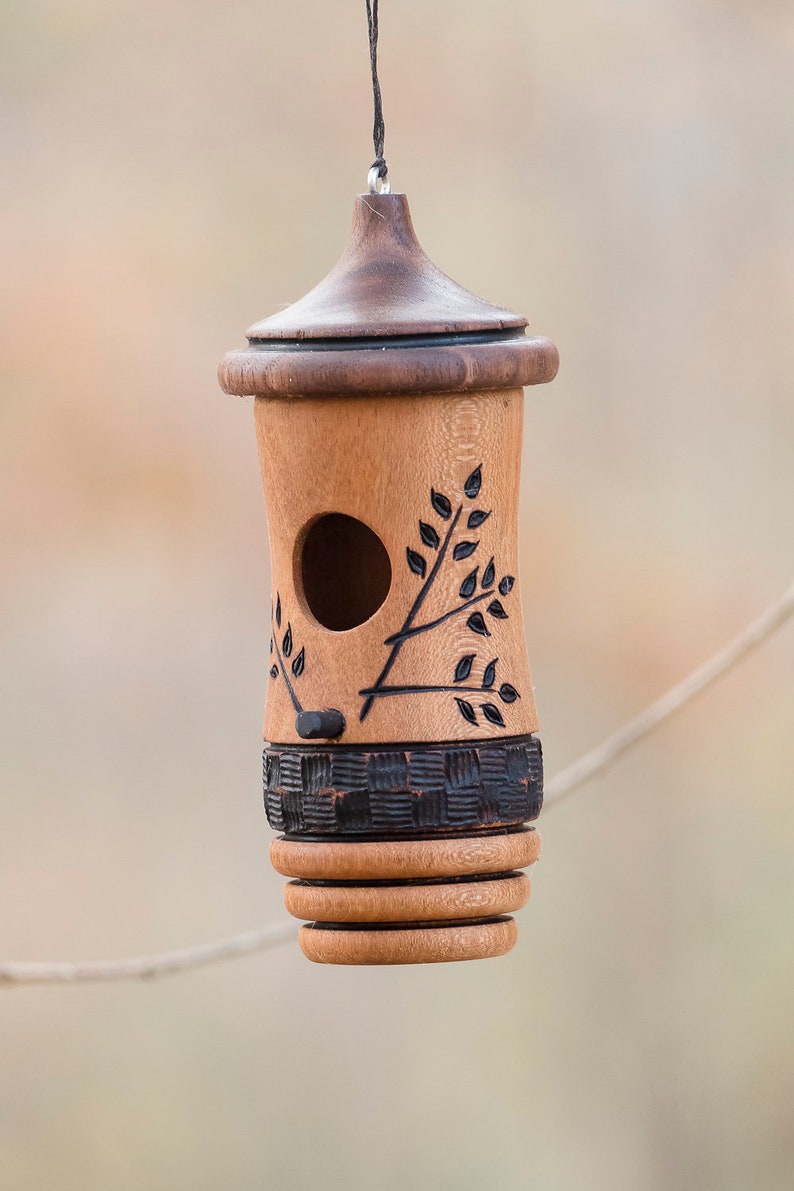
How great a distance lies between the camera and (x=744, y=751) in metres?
3.39

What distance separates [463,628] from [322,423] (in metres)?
0.17

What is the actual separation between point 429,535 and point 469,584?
0.15 feet

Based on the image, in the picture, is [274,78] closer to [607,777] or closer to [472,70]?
[472,70]

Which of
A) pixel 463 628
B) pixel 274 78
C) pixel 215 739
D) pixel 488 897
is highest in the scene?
pixel 274 78

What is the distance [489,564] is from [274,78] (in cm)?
217

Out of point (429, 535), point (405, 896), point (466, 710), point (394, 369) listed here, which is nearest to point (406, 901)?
point (405, 896)

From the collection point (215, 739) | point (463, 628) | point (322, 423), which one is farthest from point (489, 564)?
point (215, 739)

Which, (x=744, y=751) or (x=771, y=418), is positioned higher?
(x=771, y=418)

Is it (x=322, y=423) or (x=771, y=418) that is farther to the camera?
(x=771, y=418)

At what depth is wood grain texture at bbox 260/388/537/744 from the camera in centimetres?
127

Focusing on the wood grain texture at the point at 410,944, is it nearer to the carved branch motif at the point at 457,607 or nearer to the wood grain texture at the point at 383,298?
the carved branch motif at the point at 457,607

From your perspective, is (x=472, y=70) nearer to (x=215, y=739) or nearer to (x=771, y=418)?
(x=771, y=418)

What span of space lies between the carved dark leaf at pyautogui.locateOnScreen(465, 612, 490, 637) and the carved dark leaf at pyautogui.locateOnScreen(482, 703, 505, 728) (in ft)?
0.16

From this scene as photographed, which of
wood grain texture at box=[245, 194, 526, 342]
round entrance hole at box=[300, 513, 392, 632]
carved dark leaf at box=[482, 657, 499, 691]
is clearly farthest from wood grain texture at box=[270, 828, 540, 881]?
wood grain texture at box=[245, 194, 526, 342]
